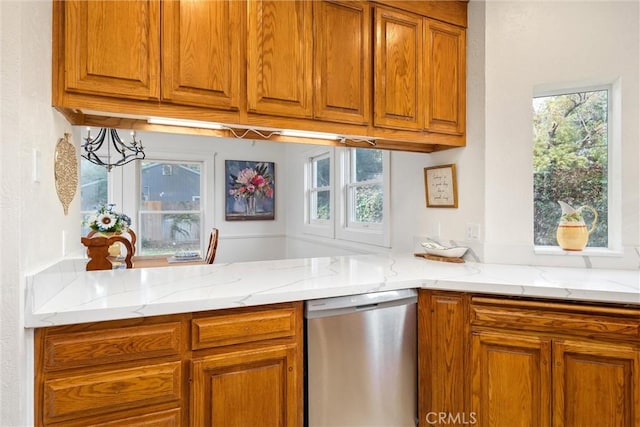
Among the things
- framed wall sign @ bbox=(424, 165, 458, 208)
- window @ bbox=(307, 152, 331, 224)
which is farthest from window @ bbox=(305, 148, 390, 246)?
framed wall sign @ bbox=(424, 165, 458, 208)

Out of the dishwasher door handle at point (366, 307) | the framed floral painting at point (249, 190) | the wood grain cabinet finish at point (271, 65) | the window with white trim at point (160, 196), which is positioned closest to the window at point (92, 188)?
the window with white trim at point (160, 196)

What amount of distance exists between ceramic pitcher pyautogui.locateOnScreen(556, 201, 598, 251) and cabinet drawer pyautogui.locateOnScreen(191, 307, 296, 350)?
5.31ft

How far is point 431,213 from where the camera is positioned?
2.50m

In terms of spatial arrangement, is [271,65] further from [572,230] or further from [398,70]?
[572,230]

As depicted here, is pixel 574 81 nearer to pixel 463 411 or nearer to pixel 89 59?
pixel 463 411

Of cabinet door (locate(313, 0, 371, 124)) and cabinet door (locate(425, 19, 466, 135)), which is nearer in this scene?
cabinet door (locate(313, 0, 371, 124))

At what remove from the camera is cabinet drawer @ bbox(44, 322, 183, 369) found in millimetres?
1157

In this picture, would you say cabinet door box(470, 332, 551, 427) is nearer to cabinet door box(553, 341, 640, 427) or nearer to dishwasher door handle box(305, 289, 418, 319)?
cabinet door box(553, 341, 640, 427)

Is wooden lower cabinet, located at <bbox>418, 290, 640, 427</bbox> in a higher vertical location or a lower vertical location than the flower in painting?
lower

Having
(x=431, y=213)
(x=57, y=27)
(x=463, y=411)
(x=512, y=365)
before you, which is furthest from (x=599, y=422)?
(x=57, y=27)

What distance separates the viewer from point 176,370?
131cm

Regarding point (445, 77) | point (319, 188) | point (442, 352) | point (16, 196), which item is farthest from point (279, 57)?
point (319, 188)

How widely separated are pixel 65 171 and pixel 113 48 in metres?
0.57

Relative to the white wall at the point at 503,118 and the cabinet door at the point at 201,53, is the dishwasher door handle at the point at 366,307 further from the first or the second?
the cabinet door at the point at 201,53
